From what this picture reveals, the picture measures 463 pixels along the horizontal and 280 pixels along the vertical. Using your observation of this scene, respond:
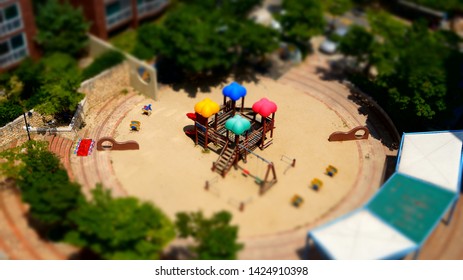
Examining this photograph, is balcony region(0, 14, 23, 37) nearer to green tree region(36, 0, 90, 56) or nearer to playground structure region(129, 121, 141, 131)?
green tree region(36, 0, 90, 56)

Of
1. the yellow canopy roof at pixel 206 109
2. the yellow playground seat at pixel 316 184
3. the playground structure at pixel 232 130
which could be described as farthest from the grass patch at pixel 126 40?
the yellow playground seat at pixel 316 184

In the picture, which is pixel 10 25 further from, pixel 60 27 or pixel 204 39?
pixel 204 39

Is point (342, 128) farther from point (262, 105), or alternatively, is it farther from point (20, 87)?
point (20, 87)

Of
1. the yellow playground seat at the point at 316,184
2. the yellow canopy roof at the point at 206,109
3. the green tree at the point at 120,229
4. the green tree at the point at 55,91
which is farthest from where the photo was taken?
the green tree at the point at 55,91

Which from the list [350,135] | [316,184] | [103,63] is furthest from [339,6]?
[103,63]

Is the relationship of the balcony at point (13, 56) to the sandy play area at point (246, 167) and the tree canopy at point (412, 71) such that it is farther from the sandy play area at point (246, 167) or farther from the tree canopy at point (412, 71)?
the tree canopy at point (412, 71)

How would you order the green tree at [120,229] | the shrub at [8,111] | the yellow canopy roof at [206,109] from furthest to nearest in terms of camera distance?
1. the shrub at [8,111]
2. the yellow canopy roof at [206,109]
3. the green tree at [120,229]
